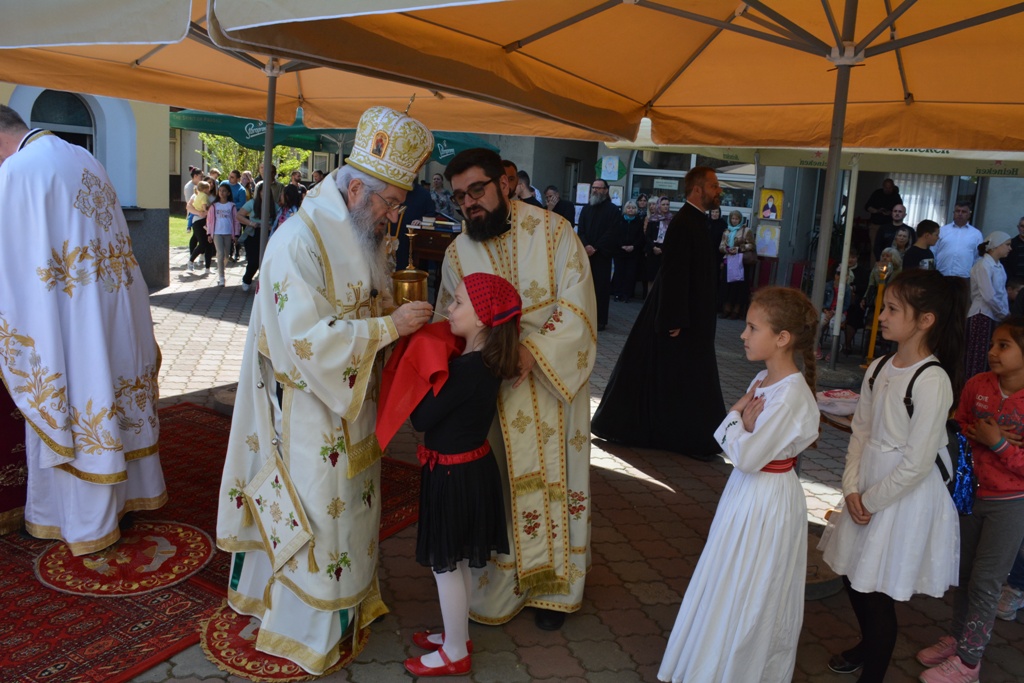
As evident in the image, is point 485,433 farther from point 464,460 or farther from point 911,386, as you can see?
point 911,386

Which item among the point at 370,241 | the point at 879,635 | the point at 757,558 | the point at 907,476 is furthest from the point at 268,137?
the point at 879,635

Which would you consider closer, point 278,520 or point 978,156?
point 278,520

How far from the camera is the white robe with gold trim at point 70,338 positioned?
3393mm

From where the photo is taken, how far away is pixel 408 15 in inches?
144

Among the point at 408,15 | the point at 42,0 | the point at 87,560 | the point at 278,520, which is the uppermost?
the point at 408,15

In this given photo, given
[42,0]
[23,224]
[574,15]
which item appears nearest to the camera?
[42,0]

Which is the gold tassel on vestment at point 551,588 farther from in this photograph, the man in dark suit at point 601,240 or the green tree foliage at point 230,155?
the green tree foliage at point 230,155

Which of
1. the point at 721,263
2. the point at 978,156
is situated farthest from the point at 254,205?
the point at 978,156

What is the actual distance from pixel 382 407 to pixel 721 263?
35.9 ft

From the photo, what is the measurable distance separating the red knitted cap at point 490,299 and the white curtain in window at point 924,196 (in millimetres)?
14445

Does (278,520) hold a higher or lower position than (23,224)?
lower

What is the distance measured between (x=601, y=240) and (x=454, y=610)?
802cm

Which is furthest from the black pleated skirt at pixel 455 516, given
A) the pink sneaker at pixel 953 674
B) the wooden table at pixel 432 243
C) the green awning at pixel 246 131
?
the green awning at pixel 246 131

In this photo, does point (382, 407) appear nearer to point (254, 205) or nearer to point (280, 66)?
point (280, 66)
